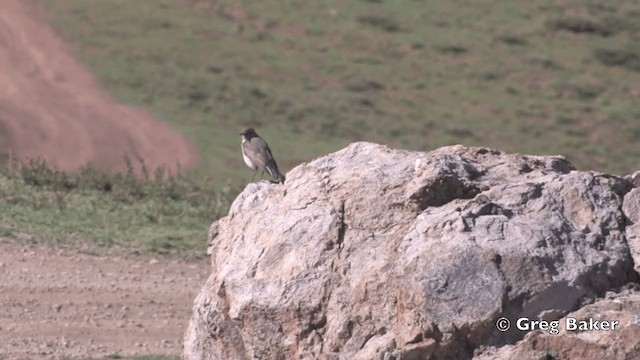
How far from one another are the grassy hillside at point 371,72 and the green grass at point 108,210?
3189mm

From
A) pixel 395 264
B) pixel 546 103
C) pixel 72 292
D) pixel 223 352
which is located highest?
pixel 395 264

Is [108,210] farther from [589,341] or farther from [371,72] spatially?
[371,72]

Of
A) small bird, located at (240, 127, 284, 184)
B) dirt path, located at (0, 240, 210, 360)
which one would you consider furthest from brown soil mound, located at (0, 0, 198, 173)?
small bird, located at (240, 127, 284, 184)

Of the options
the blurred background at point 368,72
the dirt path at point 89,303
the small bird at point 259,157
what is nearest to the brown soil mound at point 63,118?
the blurred background at point 368,72

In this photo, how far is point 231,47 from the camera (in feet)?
81.3

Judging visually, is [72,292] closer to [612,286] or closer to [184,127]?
[612,286]

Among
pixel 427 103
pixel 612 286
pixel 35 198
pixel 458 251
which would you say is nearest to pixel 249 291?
pixel 458 251

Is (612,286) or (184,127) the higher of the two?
(612,286)

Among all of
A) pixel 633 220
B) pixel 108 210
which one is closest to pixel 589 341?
pixel 633 220

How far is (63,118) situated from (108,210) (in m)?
6.06

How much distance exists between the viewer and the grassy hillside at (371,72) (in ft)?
72.8

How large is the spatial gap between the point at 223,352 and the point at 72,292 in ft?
15.8

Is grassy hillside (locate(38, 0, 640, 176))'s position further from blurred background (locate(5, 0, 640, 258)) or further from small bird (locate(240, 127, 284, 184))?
small bird (locate(240, 127, 284, 184))

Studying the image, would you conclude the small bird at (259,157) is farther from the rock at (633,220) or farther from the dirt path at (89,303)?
the rock at (633,220)
